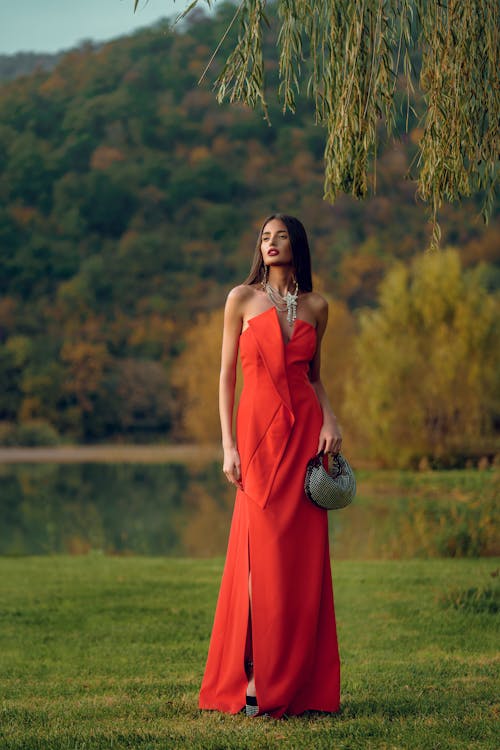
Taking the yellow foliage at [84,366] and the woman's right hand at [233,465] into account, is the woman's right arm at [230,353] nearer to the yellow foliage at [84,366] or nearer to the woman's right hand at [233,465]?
the woman's right hand at [233,465]

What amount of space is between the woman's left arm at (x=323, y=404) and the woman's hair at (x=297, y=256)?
10cm

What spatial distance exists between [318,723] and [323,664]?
0.23 meters

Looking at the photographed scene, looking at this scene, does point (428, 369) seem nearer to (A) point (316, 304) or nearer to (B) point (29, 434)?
(B) point (29, 434)

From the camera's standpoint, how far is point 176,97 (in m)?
53.2

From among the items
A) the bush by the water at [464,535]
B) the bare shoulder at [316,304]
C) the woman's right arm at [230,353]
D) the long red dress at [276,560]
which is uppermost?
the bare shoulder at [316,304]

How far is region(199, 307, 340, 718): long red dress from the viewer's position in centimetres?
388

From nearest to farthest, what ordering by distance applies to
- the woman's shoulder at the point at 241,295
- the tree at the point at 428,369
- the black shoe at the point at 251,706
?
1. the black shoe at the point at 251,706
2. the woman's shoulder at the point at 241,295
3. the tree at the point at 428,369

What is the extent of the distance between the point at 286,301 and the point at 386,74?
1.41 m

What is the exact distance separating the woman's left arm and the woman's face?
23 centimetres

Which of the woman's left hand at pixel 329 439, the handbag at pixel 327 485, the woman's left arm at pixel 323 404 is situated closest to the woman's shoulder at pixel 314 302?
the woman's left arm at pixel 323 404

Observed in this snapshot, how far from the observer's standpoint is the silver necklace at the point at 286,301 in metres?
4.13

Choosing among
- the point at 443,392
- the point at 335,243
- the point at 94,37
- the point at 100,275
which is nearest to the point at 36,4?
the point at 94,37

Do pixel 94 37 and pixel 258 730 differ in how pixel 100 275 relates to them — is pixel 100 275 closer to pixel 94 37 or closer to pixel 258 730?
pixel 94 37

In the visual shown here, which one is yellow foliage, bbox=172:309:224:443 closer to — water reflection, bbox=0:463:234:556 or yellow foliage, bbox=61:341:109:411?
water reflection, bbox=0:463:234:556
